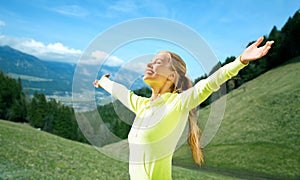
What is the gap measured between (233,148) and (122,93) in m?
46.4

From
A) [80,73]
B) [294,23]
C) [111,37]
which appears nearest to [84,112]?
[80,73]

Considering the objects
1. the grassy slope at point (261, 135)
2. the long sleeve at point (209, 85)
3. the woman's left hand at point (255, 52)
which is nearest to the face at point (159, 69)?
the long sleeve at point (209, 85)

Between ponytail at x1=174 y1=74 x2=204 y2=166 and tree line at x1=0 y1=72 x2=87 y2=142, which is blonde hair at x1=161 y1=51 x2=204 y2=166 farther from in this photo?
tree line at x1=0 y1=72 x2=87 y2=142

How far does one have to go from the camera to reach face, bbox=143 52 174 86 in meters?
2.88

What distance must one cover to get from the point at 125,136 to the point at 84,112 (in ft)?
1.37

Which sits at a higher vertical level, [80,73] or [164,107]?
[80,73]

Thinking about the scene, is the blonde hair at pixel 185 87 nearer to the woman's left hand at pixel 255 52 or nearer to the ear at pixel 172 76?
the ear at pixel 172 76

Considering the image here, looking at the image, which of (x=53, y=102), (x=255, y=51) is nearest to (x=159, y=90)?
(x=255, y=51)

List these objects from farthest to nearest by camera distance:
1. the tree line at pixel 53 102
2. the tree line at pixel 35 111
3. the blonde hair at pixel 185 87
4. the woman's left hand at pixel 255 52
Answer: the tree line at pixel 53 102
the tree line at pixel 35 111
the blonde hair at pixel 185 87
the woman's left hand at pixel 255 52

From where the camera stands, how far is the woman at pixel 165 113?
8.56ft

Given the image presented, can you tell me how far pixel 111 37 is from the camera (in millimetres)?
2750

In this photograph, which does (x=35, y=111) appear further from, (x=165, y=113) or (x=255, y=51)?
(x=255, y=51)

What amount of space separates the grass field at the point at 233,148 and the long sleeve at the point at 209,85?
49 centimetres

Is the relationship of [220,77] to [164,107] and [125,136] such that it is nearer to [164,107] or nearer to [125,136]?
[164,107]
